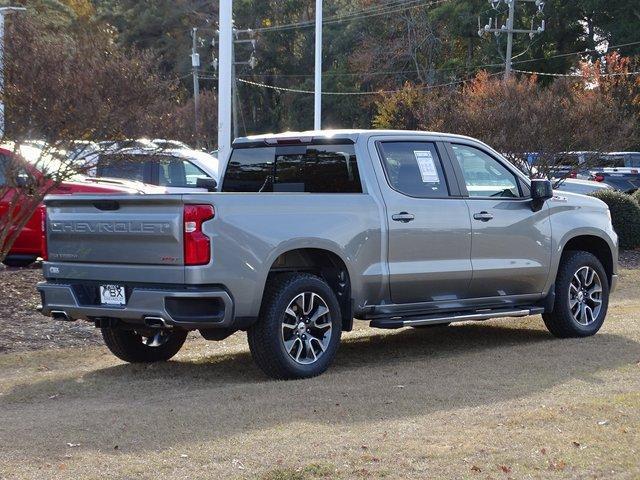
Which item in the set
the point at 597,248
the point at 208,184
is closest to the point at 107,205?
the point at 208,184

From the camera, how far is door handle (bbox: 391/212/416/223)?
9.41 metres

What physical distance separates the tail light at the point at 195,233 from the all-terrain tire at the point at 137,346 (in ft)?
5.45

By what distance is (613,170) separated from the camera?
3325 cm

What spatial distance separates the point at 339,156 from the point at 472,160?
1.35 m

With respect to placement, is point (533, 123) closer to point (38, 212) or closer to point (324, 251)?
point (38, 212)

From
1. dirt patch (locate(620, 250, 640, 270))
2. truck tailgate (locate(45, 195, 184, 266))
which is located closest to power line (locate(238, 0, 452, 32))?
dirt patch (locate(620, 250, 640, 270))

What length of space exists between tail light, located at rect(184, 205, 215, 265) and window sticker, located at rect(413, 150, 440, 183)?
2.34 m

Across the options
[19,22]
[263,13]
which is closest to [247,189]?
[19,22]

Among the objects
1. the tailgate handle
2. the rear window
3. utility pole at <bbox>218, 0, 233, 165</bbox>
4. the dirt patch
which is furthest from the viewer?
the dirt patch

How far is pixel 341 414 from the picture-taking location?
24.5ft

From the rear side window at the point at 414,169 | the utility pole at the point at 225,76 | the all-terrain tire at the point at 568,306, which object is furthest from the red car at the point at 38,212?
the all-terrain tire at the point at 568,306

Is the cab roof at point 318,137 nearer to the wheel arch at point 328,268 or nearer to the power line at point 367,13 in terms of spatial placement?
the wheel arch at point 328,268

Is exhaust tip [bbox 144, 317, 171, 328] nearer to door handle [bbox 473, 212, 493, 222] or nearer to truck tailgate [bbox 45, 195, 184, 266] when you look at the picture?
truck tailgate [bbox 45, 195, 184, 266]

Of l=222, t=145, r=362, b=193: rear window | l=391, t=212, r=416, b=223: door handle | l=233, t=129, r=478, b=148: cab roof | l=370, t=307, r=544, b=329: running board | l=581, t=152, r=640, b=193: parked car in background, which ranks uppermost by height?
l=233, t=129, r=478, b=148: cab roof
